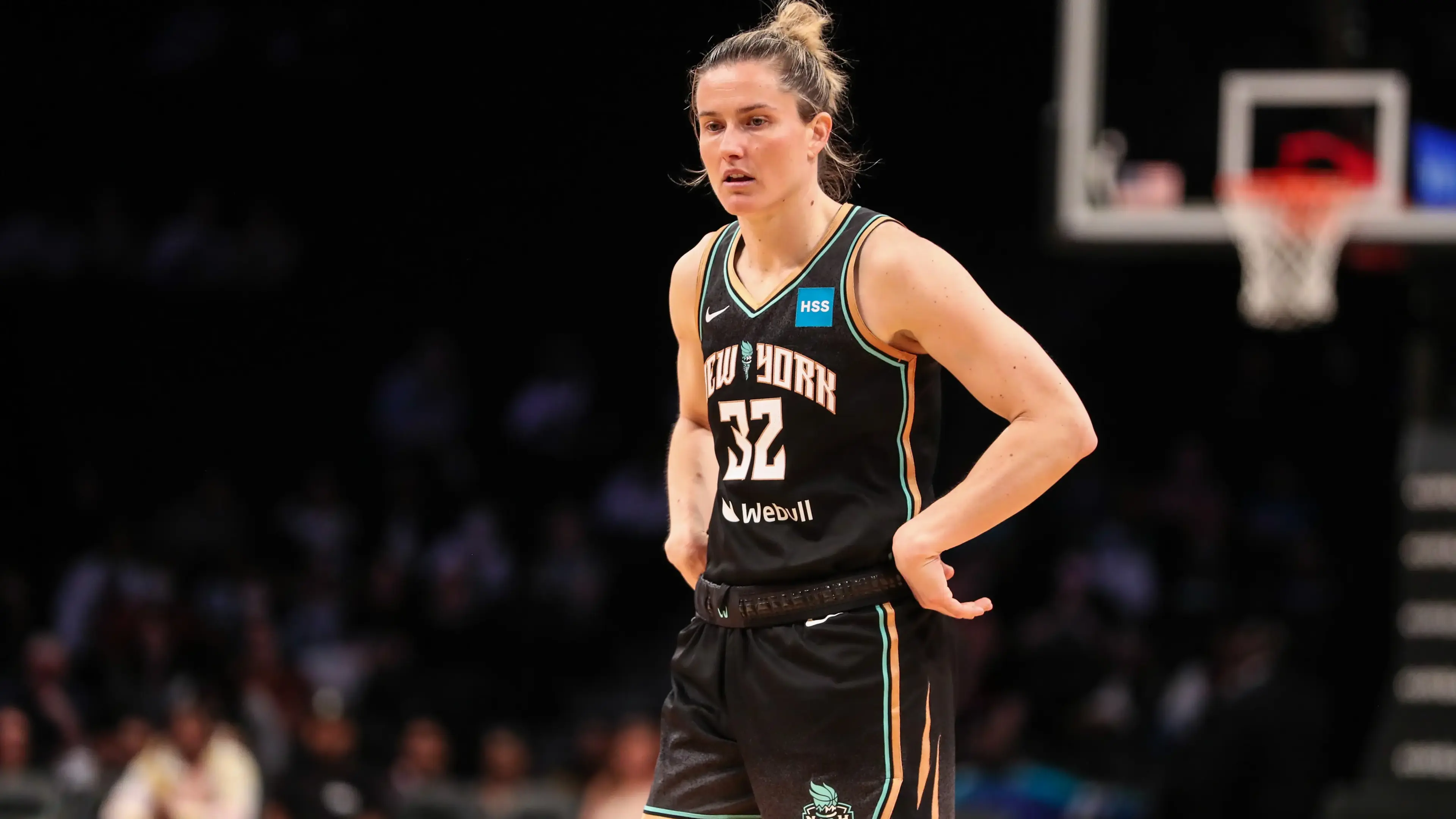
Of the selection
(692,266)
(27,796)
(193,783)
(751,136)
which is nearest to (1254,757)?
(193,783)

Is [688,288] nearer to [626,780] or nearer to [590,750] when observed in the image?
[626,780]

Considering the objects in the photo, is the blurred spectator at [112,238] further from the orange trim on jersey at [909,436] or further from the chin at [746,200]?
the orange trim on jersey at [909,436]

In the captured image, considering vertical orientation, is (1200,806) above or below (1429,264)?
below

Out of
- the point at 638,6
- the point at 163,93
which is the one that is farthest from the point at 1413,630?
the point at 163,93

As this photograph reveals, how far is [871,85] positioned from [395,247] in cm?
446

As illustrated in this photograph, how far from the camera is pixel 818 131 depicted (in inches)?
157

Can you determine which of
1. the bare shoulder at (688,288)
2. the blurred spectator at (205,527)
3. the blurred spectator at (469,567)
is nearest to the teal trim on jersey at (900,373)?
the bare shoulder at (688,288)

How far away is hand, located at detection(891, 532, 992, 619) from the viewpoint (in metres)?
3.68

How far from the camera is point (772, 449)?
3.88 meters

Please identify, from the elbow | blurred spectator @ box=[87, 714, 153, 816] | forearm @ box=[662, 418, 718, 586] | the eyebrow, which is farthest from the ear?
blurred spectator @ box=[87, 714, 153, 816]

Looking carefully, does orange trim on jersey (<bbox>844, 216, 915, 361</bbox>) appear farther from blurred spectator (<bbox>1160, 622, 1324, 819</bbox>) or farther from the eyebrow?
blurred spectator (<bbox>1160, 622, 1324, 819</bbox>)

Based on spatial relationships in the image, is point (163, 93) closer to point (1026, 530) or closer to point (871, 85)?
point (871, 85)

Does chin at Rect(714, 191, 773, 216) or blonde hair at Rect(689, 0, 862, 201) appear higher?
blonde hair at Rect(689, 0, 862, 201)

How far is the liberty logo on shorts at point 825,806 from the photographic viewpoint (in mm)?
3754
